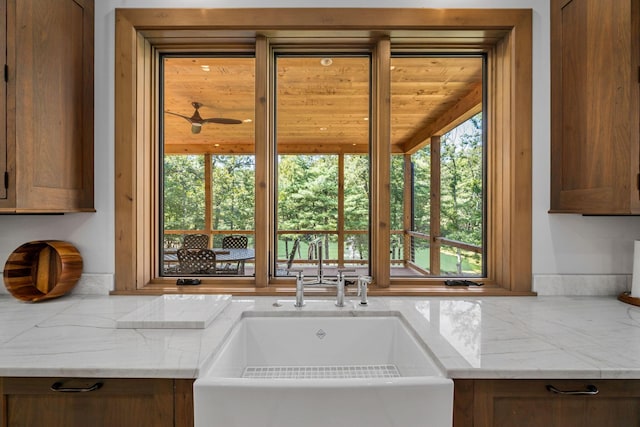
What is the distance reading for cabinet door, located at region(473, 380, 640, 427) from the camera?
103 cm

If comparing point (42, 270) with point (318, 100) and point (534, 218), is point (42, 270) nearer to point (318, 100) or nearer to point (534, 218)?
point (318, 100)

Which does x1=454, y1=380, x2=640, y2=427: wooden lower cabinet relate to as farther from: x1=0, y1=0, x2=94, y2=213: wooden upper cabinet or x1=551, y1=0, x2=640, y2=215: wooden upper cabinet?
x1=0, y1=0, x2=94, y2=213: wooden upper cabinet

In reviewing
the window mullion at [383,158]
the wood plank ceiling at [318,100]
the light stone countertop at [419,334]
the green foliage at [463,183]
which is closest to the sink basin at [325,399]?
the light stone countertop at [419,334]

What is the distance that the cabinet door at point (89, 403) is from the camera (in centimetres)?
103

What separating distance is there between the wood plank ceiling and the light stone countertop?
0.91 m

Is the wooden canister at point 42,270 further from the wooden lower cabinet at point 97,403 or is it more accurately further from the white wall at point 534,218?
the wooden lower cabinet at point 97,403

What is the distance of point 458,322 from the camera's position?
1.39 metres

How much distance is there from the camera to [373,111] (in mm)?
1942

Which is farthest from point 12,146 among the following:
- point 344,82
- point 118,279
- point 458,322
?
point 458,322

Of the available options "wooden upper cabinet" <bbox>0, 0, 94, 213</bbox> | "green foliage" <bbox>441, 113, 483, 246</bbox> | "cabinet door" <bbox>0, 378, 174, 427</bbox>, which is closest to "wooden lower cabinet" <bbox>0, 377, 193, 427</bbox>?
"cabinet door" <bbox>0, 378, 174, 427</bbox>

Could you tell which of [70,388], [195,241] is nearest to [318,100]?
[195,241]

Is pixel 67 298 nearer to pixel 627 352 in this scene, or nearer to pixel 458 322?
pixel 458 322

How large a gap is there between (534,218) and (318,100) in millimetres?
1358

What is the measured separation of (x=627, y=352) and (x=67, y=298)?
2.34 meters
